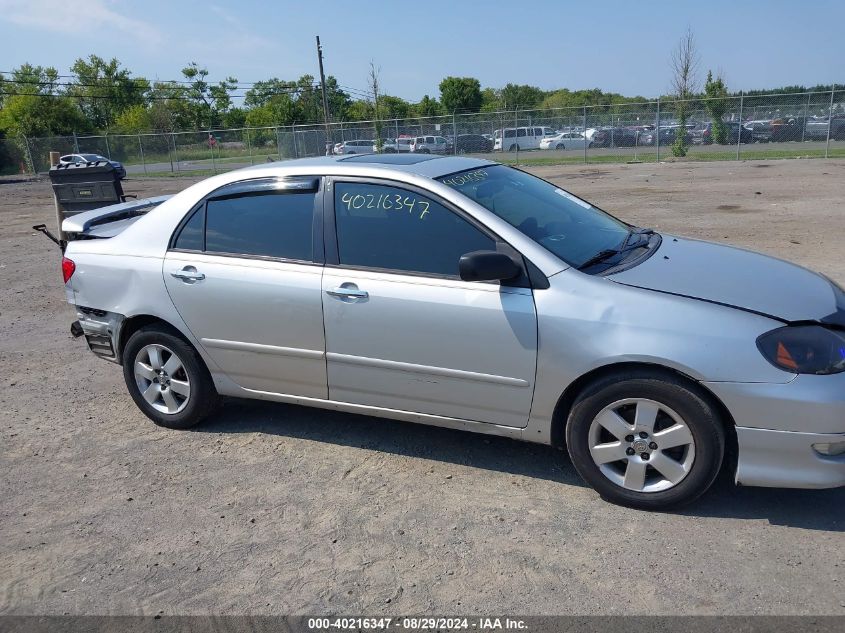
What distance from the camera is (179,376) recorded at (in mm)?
4820

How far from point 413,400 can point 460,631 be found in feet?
4.74

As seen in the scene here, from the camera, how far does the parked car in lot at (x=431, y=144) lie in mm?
33781

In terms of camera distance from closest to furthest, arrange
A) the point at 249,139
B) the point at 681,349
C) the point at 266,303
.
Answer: the point at 681,349
the point at 266,303
the point at 249,139

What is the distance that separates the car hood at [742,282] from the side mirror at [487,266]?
0.54 m

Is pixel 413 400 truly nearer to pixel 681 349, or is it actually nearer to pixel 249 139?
pixel 681 349

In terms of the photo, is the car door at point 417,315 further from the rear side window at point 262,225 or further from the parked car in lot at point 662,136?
the parked car in lot at point 662,136

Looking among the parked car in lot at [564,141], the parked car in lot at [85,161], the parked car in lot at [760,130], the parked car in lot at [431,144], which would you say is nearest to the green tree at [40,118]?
the parked car in lot at [85,161]

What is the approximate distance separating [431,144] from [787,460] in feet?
106

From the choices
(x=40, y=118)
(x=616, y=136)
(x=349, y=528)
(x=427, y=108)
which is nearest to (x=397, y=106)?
(x=427, y=108)

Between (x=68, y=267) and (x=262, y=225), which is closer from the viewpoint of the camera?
(x=262, y=225)

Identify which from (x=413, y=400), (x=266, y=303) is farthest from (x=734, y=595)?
(x=266, y=303)

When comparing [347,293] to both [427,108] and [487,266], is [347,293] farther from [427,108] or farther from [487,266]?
[427,108]

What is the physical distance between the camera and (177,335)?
4727mm

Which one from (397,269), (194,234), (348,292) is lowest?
(348,292)
